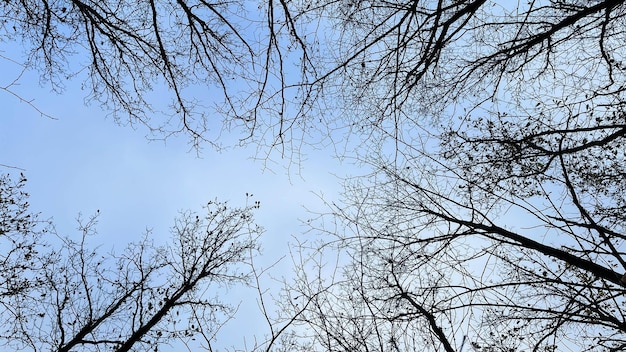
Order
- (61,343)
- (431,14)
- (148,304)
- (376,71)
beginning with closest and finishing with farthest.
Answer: (431,14) < (376,71) < (61,343) < (148,304)

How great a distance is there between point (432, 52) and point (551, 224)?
1.92 metres

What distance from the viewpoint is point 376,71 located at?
3973 mm

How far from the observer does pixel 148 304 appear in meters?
7.65

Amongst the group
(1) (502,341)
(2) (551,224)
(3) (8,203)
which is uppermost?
(3) (8,203)

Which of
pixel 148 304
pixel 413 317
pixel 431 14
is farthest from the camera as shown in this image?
pixel 148 304

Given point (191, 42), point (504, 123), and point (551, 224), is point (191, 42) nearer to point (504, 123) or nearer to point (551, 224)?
point (504, 123)

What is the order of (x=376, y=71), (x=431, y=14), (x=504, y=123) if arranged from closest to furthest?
(x=431, y=14) < (x=376, y=71) < (x=504, y=123)

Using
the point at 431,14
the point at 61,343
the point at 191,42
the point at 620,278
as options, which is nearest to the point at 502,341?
the point at 620,278

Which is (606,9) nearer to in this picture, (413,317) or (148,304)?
(413,317)

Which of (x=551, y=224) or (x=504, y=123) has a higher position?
(x=504, y=123)

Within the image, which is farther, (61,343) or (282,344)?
(61,343)

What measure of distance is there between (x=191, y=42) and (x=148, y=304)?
5.43 metres

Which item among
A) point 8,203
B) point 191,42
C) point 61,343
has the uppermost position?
Result: point 8,203

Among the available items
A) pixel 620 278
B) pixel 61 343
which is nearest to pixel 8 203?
pixel 61 343
